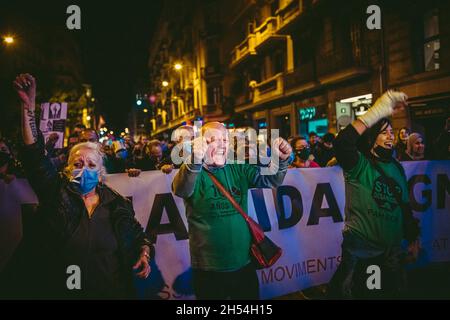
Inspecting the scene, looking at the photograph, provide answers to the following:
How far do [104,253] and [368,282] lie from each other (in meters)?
2.31

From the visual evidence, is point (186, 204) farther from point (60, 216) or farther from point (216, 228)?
point (60, 216)

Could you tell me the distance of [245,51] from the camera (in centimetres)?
2723

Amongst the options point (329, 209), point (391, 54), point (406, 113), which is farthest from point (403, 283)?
point (391, 54)

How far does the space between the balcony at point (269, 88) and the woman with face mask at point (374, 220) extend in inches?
718

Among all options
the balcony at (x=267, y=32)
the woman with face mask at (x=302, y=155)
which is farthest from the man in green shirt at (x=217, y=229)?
the balcony at (x=267, y=32)

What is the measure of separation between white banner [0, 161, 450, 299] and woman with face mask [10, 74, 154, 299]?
1.28 m

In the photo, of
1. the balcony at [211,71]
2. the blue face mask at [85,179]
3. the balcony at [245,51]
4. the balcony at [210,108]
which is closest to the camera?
the blue face mask at [85,179]

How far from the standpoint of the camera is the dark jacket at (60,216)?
2.85 meters

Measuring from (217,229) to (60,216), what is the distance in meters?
1.14

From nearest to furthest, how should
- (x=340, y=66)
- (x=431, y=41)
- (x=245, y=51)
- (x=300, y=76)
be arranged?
(x=431, y=41) → (x=340, y=66) → (x=300, y=76) → (x=245, y=51)

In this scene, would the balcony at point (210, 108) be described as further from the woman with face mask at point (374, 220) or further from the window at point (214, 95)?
the woman with face mask at point (374, 220)

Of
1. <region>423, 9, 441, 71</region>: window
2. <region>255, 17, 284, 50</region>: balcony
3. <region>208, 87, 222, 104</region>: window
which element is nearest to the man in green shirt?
<region>423, 9, 441, 71</region>: window

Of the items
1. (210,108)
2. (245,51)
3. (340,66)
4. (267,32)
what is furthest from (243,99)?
(340,66)

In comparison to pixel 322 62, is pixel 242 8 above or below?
above
